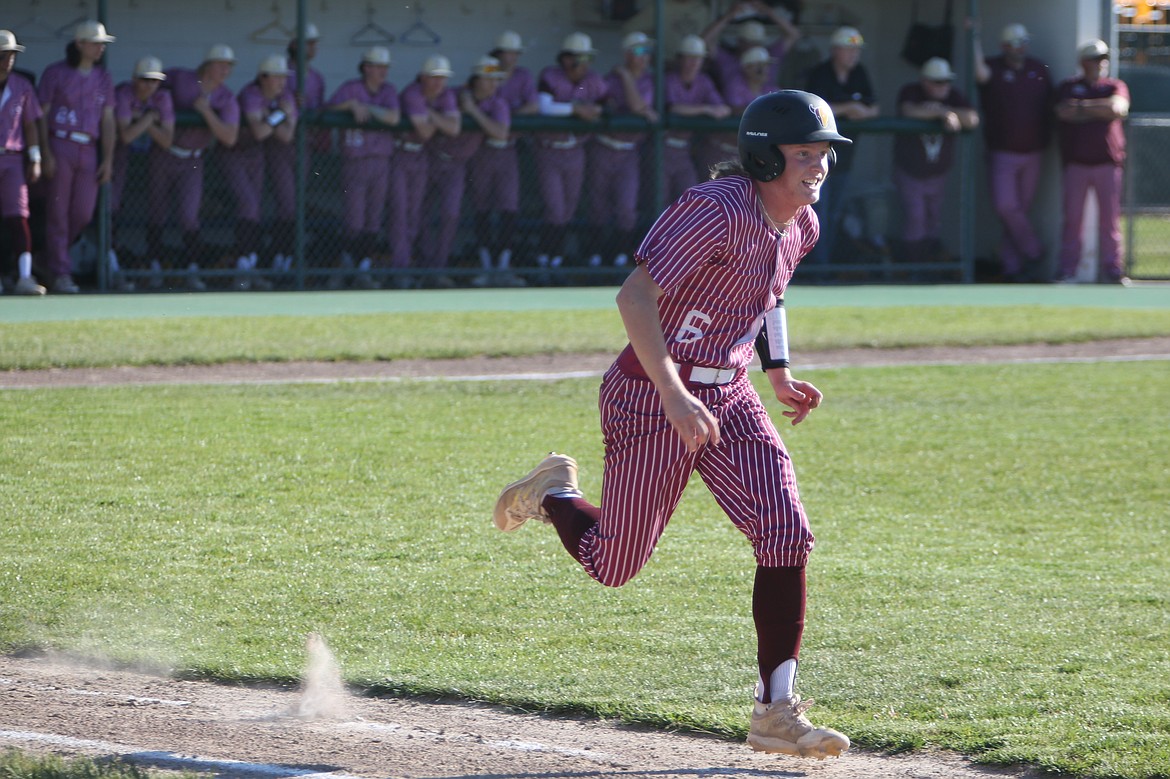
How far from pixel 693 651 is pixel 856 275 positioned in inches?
536

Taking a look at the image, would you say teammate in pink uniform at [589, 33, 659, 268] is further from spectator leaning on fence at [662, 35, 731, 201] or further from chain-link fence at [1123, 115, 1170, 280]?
chain-link fence at [1123, 115, 1170, 280]

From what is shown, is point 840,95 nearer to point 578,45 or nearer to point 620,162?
point 620,162

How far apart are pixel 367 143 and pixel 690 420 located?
463 inches

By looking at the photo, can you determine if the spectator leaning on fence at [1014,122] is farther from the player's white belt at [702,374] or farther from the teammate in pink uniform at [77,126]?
the player's white belt at [702,374]

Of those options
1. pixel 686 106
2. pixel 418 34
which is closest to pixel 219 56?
pixel 418 34

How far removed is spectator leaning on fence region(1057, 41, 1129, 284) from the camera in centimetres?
1750

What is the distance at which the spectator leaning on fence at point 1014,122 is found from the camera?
17.9 m

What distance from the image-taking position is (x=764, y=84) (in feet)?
56.1

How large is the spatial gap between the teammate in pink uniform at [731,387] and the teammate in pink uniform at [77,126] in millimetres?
10742

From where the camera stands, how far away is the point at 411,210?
50.8 feet

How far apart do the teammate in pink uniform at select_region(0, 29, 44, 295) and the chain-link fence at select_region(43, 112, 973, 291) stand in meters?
0.79

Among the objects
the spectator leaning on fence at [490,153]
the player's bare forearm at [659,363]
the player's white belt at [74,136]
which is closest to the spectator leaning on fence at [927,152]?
the spectator leaning on fence at [490,153]

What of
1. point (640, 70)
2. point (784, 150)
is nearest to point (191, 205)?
point (640, 70)

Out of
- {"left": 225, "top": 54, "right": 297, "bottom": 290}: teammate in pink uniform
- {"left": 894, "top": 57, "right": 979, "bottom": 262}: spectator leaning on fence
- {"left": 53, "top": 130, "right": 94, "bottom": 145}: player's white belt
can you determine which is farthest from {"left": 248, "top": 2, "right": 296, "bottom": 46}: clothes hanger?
{"left": 894, "top": 57, "right": 979, "bottom": 262}: spectator leaning on fence
